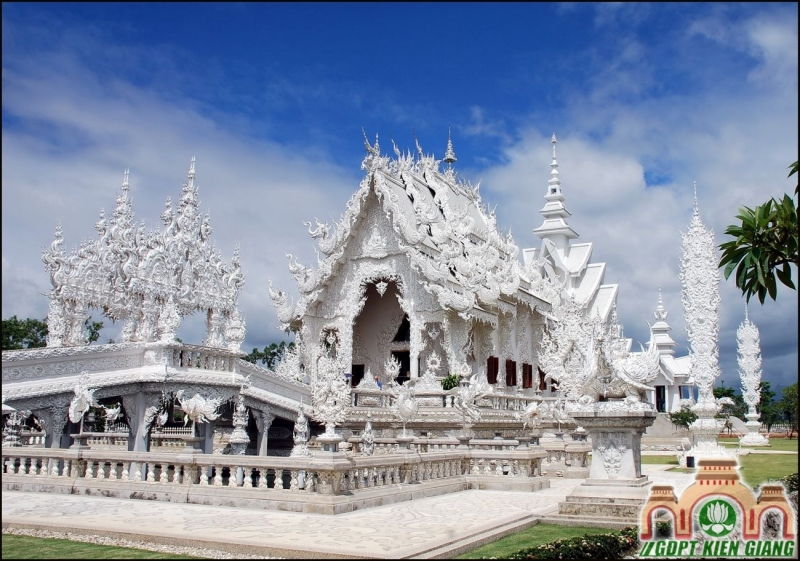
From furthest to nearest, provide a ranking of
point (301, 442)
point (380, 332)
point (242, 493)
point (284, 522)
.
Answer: point (380, 332) → point (301, 442) → point (242, 493) → point (284, 522)

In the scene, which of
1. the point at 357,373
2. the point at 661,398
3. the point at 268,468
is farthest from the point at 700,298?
the point at 661,398

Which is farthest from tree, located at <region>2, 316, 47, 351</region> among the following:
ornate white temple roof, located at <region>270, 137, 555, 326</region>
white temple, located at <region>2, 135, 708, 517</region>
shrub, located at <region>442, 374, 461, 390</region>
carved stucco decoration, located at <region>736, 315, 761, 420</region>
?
carved stucco decoration, located at <region>736, 315, 761, 420</region>

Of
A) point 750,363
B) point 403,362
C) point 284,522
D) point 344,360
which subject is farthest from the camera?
point 750,363

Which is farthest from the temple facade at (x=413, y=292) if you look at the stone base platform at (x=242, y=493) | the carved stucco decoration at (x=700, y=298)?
the stone base platform at (x=242, y=493)

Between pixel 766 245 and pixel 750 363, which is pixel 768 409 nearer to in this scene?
pixel 750 363

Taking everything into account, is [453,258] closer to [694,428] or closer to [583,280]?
[694,428]

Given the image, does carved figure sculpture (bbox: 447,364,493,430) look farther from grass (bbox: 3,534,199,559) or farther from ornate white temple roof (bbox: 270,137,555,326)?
grass (bbox: 3,534,199,559)

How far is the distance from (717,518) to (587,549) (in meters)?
1.17

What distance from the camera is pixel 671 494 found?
673cm

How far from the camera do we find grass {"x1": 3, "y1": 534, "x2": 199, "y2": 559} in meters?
6.95

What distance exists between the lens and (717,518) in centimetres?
637

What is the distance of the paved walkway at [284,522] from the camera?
730 centimetres

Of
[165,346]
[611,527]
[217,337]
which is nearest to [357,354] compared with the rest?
[217,337]

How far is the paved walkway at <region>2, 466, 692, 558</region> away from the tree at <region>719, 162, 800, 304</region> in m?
4.51
